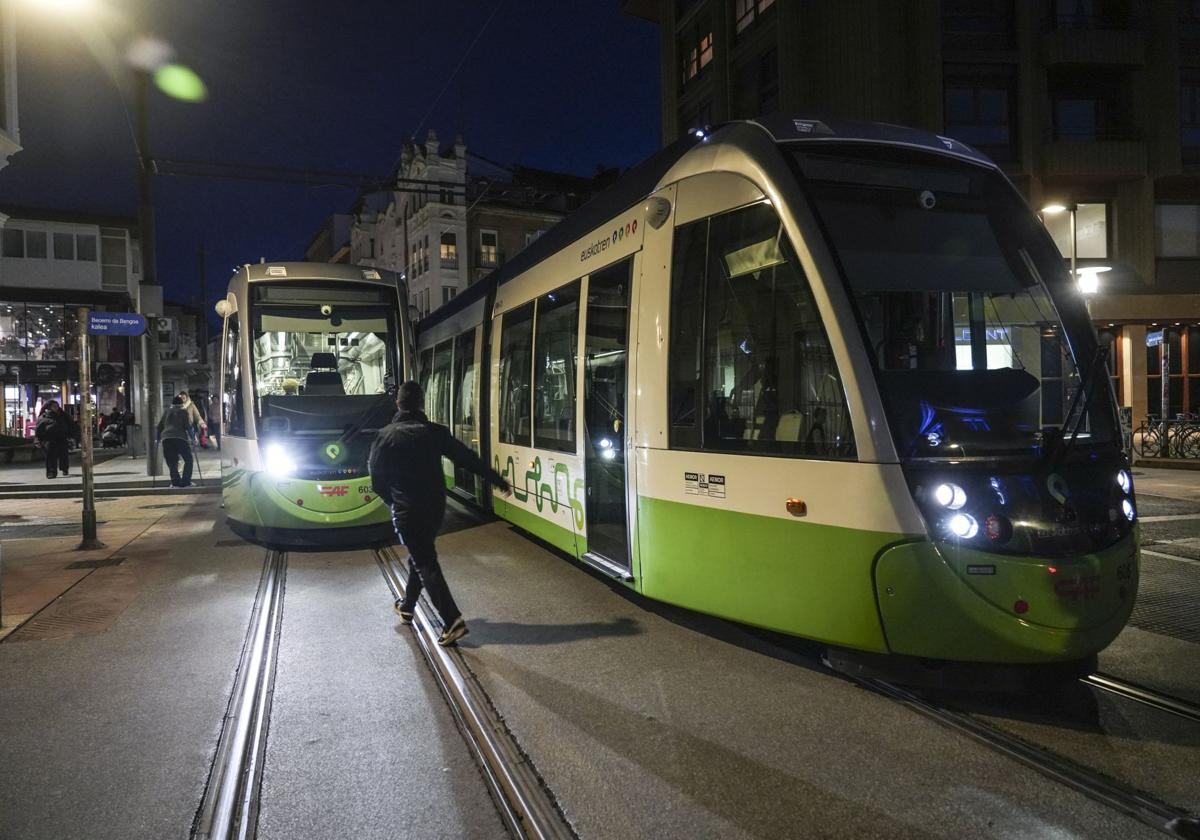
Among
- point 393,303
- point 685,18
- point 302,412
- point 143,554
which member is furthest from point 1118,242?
point 143,554

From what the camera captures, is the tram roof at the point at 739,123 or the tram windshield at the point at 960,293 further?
the tram roof at the point at 739,123

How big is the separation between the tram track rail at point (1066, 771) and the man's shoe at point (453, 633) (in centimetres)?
275

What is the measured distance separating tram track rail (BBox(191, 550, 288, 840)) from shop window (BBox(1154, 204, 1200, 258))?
2733 centimetres

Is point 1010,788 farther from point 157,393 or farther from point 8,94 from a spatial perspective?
point 157,393

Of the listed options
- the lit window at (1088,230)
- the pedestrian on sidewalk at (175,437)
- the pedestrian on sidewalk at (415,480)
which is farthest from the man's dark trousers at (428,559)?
the lit window at (1088,230)

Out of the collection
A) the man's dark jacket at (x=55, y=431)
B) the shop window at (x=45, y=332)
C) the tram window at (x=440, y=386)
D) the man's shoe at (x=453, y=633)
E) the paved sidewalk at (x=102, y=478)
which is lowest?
the man's shoe at (x=453, y=633)

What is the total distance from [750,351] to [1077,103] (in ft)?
83.8

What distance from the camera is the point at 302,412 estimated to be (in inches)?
364

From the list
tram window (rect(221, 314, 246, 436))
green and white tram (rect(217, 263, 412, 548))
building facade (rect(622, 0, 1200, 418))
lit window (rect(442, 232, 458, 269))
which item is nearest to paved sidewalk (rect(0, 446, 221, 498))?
tram window (rect(221, 314, 246, 436))

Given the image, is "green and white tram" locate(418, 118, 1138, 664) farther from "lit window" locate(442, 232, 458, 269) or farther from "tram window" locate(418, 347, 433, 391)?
"lit window" locate(442, 232, 458, 269)

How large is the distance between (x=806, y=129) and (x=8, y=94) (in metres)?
12.3

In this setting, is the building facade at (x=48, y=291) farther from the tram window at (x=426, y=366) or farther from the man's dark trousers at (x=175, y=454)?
the tram window at (x=426, y=366)

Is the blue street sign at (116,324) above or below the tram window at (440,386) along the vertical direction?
above

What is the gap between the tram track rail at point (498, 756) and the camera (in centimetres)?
313
